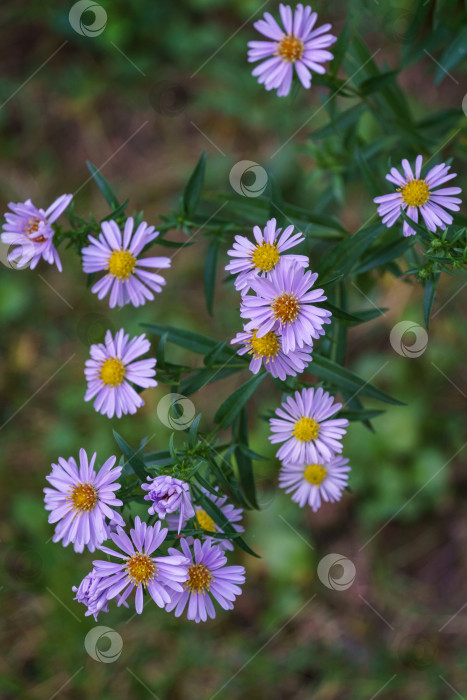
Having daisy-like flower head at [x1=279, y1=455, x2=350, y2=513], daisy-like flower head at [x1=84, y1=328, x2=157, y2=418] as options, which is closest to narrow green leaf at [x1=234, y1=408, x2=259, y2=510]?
daisy-like flower head at [x1=279, y1=455, x2=350, y2=513]

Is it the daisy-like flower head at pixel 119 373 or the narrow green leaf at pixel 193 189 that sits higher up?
the narrow green leaf at pixel 193 189

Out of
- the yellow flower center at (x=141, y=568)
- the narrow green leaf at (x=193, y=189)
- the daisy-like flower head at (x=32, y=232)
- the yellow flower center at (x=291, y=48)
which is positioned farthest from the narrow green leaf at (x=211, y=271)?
the yellow flower center at (x=141, y=568)

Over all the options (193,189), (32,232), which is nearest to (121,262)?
(32,232)

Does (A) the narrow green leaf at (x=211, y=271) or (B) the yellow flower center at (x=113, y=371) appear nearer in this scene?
(B) the yellow flower center at (x=113, y=371)

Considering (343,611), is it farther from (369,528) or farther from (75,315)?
(75,315)

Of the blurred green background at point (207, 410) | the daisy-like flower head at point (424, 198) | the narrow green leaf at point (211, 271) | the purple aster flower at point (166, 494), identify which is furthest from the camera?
the blurred green background at point (207, 410)

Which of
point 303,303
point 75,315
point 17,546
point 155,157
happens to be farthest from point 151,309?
point 303,303

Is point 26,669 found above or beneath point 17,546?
beneath

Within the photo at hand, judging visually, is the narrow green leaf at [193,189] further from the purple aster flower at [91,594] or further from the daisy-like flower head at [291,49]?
the purple aster flower at [91,594]
